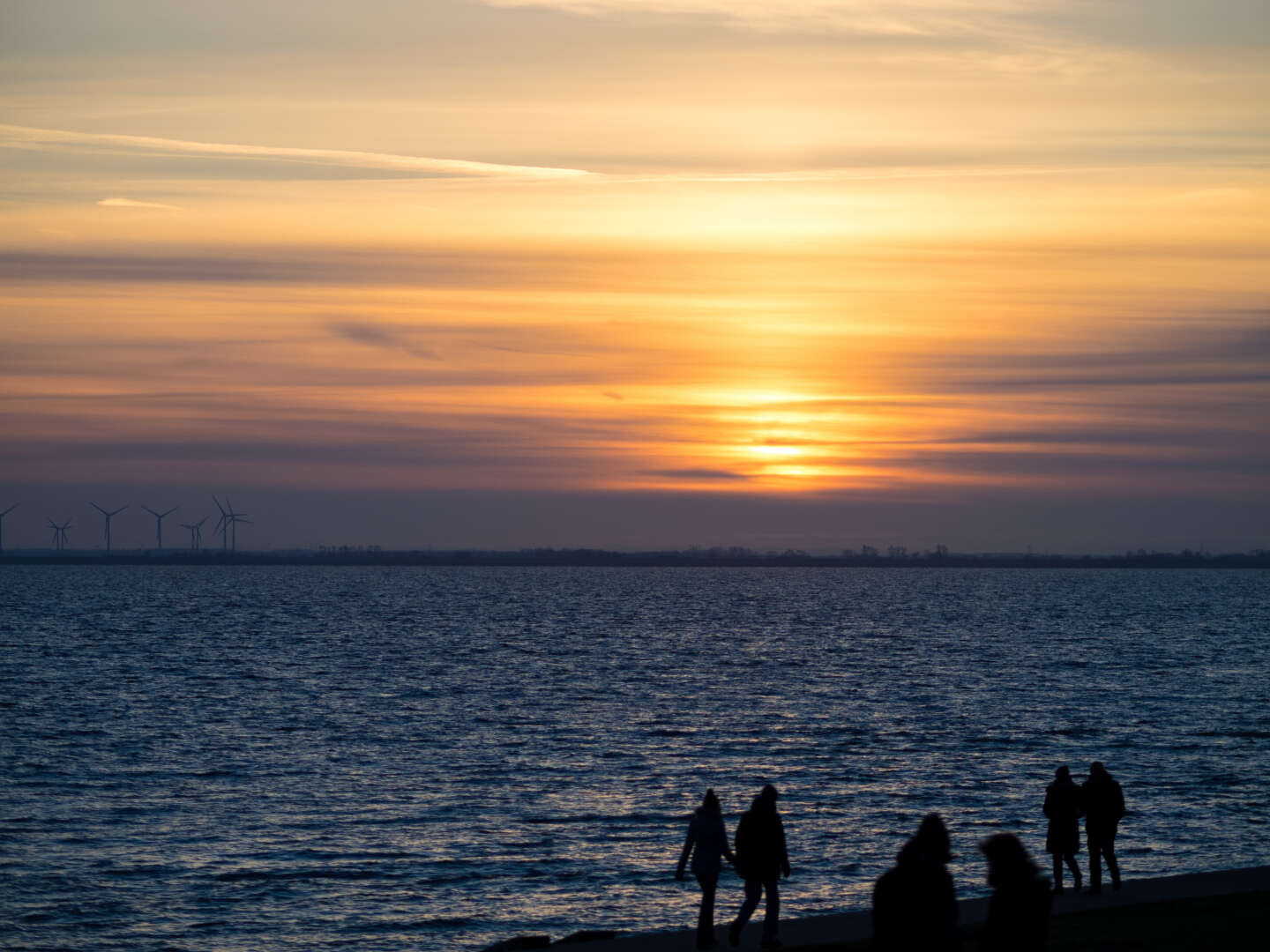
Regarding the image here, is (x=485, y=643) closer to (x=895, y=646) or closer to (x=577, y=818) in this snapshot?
(x=895, y=646)

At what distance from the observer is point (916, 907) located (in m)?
11.2

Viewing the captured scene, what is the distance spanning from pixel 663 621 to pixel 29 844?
136m

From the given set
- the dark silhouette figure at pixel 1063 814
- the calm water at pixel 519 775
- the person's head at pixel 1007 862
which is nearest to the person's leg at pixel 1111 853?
the dark silhouette figure at pixel 1063 814

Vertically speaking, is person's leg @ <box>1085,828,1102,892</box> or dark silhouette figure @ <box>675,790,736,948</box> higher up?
dark silhouette figure @ <box>675,790,736,948</box>

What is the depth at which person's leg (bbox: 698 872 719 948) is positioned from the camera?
65.0 feet

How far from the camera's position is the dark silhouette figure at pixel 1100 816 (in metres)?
24.6

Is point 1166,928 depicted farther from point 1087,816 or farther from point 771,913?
point 771,913

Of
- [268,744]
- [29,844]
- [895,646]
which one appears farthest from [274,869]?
[895,646]

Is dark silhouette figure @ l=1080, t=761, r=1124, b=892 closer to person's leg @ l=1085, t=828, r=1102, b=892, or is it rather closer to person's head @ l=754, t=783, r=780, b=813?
person's leg @ l=1085, t=828, r=1102, b=892

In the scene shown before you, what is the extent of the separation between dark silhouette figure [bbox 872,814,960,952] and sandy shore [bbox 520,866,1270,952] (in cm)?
921

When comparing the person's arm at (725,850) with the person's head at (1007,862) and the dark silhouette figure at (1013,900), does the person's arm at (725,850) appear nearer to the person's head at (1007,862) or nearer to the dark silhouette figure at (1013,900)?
the dark silhouette figure at (1013,900)

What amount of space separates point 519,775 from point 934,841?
38436mm

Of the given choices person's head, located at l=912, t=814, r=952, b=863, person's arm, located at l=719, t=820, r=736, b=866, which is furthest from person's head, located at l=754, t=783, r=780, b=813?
person's head, located at l=912, t=814, r=952, b=863

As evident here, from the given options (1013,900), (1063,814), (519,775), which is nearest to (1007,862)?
(1013,900)
